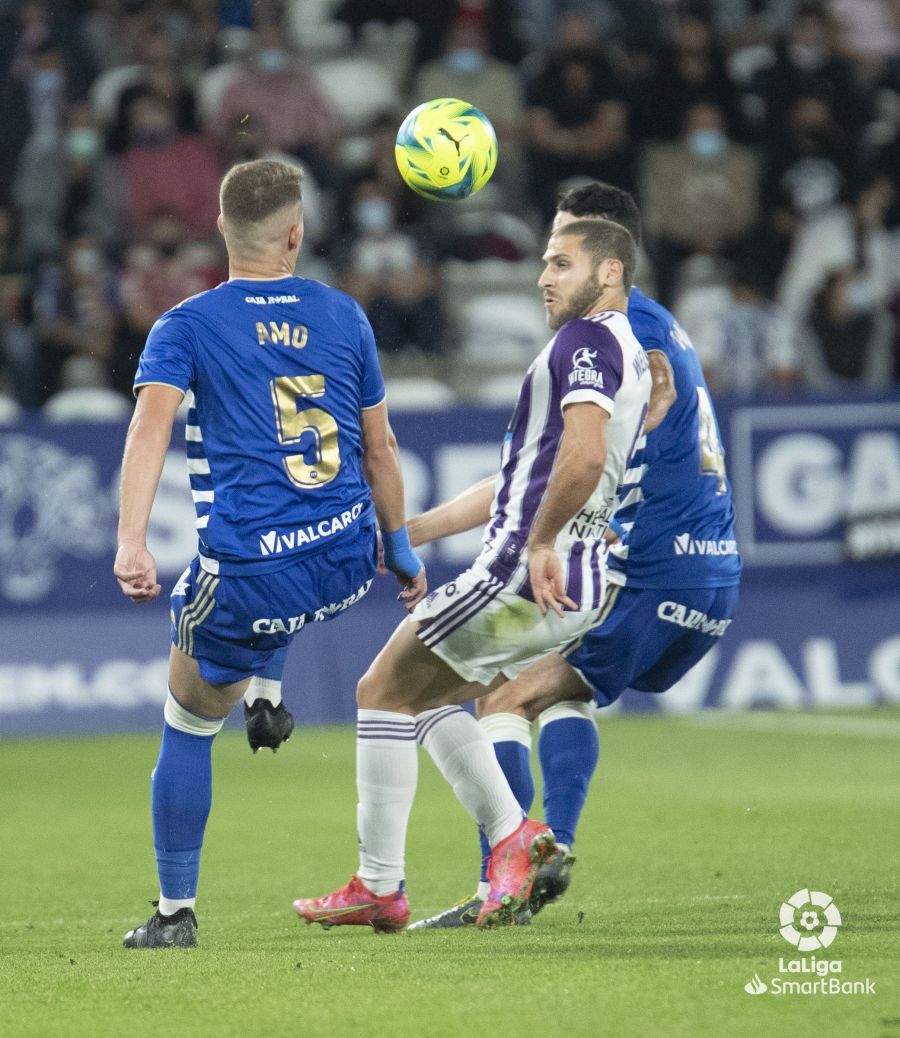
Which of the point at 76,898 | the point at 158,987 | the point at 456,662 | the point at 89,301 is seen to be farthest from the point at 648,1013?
the point at 89,301

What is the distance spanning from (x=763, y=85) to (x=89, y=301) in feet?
19.9

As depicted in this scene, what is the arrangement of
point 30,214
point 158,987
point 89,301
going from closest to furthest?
point 158,987, point 89,301, point 30,214

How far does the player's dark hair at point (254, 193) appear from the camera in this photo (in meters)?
5.37

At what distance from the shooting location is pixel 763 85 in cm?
1565

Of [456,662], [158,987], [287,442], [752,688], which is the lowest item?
[752,688]

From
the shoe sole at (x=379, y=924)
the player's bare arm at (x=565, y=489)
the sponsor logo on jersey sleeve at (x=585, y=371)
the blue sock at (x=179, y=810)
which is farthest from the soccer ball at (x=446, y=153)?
the shoe sole at (x=379, y=924)

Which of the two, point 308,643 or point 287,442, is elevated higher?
point 287,442

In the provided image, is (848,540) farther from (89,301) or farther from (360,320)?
(360,320)

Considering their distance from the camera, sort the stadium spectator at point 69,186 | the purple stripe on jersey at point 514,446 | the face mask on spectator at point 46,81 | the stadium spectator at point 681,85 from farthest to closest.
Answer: the stadium spectator at point 681,85
the face mask on spectator at point 46,81
the stadium spectator at point 69,186
the purple stripe on jersey at point 514,446

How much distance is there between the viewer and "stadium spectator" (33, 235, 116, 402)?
1269cm

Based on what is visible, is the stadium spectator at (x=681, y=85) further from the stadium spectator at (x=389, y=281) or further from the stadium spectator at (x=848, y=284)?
the stadium spectator at (x=389, y=281)

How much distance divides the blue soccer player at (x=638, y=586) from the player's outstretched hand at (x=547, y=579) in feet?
A: 2.35

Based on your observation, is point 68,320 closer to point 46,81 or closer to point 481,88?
point 46,81

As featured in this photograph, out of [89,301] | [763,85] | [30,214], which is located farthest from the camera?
[763,85]
